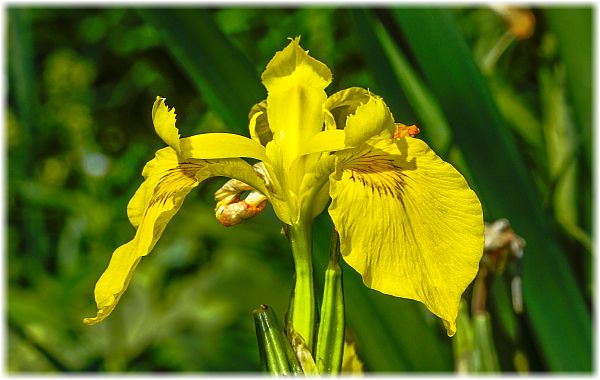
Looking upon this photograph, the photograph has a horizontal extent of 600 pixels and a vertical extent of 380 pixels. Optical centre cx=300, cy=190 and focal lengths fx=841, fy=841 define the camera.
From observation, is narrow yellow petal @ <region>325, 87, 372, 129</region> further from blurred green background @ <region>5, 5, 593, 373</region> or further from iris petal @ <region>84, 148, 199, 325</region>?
blurred green background @ <region>5, 5, 593, 373</region>

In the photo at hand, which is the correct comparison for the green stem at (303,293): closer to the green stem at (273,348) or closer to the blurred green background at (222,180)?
the green stem at (273,348)

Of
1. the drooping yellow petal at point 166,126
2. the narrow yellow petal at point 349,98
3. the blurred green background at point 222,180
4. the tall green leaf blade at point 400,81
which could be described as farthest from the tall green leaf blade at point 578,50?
the drooping yellow petal at point 166,126

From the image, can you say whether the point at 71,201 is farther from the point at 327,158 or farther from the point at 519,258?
the point at 327,158

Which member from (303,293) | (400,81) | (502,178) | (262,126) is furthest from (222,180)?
(303,293)

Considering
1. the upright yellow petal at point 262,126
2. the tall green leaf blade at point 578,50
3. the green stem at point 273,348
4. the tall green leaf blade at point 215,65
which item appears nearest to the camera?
the green stem at point 273,348

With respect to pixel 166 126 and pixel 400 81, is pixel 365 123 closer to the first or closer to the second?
pixel 166 126

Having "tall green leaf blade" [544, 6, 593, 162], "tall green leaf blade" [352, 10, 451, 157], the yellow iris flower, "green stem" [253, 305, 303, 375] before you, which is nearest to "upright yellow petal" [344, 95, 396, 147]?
the yellow iris flower
